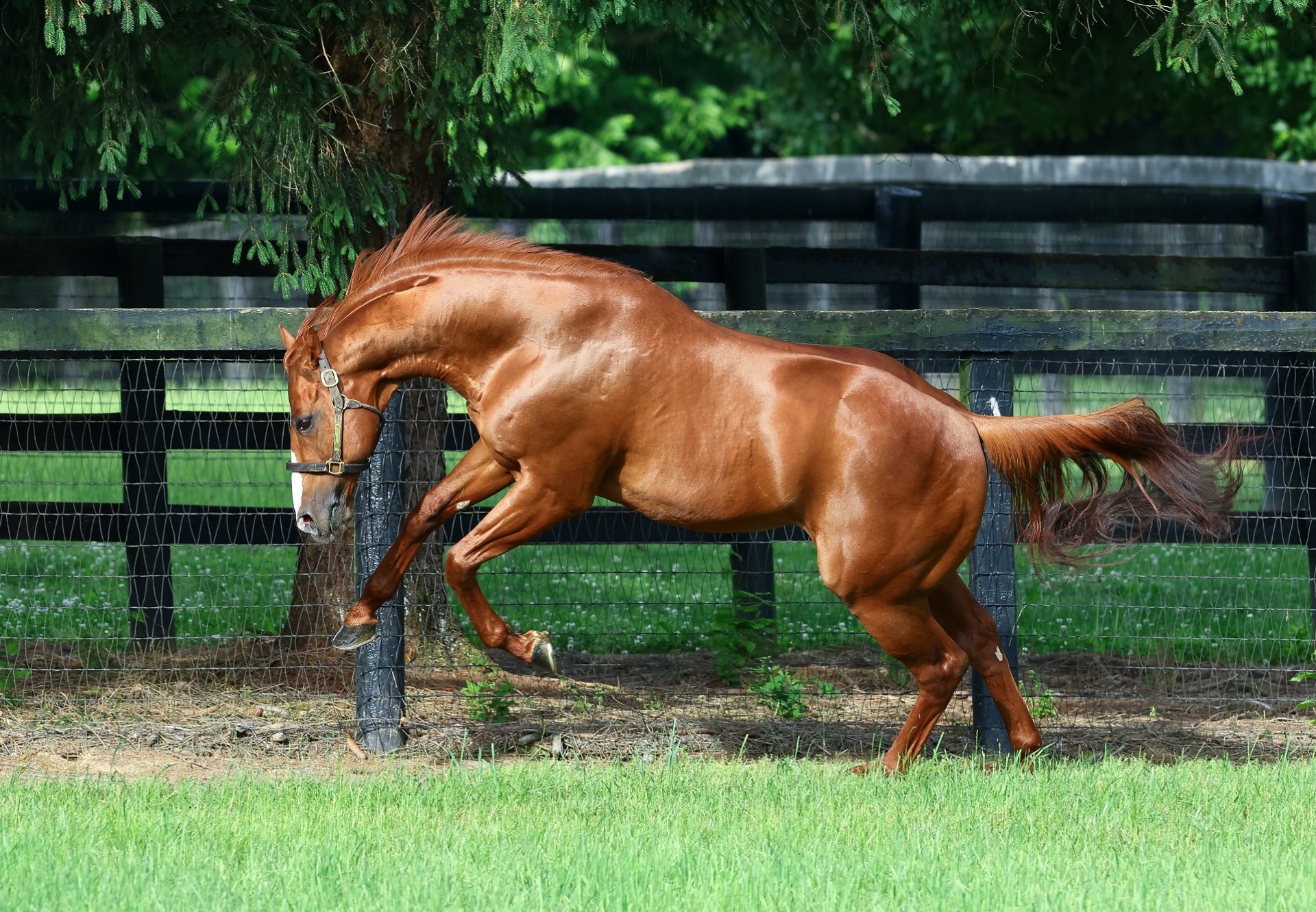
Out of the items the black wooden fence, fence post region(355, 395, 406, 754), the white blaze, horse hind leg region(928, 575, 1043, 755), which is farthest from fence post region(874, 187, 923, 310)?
the white blaze

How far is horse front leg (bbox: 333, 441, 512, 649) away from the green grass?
21.5 inches

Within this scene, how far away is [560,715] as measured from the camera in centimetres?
648

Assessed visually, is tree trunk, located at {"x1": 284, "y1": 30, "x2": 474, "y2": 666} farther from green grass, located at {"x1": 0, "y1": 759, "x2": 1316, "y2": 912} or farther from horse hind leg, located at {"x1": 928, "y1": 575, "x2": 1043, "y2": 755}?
horse hind leg, located at {"x1": 928, "y1": 575, "x2": 1043, "y2": 755}

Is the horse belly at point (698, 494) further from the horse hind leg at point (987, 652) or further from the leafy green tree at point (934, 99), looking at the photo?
the leafy green tree at point (934, 99)

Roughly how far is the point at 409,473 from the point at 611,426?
2.17 m

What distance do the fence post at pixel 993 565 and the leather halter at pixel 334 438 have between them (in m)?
2.59

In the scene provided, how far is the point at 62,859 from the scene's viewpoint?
4086mm

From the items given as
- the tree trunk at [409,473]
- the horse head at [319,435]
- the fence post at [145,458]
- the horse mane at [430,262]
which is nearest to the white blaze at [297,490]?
the horse head at [319,435]

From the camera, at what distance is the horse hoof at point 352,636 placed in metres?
5.13

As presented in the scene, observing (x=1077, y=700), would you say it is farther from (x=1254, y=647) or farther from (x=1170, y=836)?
(x=1170, y=836)

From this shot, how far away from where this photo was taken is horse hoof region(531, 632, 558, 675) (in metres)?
5.00

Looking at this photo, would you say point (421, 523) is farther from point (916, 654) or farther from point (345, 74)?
point (345, 74)

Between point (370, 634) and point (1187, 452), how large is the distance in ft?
10.2

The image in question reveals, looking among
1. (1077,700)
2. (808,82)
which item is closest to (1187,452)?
(1077,700)
